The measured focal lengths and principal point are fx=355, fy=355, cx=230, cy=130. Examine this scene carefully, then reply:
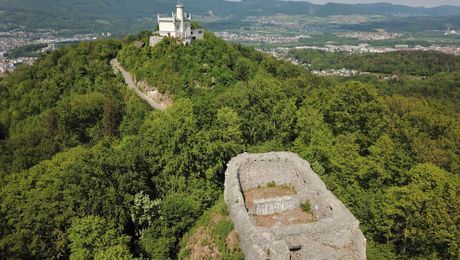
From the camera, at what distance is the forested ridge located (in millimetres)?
21250

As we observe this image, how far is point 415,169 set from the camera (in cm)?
2455

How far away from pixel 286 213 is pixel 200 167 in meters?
9.39

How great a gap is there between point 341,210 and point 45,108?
5113cm

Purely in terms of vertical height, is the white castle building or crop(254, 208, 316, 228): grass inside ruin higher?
the white castle building

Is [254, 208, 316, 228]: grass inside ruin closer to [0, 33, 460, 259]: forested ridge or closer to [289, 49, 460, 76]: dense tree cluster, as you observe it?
[0, 33, 460, 259]: forested ridge

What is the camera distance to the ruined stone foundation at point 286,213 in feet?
51.2

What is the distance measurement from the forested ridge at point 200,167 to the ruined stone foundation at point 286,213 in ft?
7.25

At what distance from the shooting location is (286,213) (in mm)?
20406

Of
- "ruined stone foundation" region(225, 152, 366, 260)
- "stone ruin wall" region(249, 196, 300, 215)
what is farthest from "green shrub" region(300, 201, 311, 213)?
"stone ruin wall" region(249, 196, 300, 215)

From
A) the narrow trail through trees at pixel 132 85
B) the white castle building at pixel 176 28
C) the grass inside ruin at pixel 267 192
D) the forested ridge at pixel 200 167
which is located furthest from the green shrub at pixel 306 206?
the white castle building at pixel 176 28

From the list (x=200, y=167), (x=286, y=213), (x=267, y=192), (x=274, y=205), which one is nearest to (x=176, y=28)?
(x=200, y=167)

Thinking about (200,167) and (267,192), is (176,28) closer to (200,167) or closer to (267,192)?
(200,167)

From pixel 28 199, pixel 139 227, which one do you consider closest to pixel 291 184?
pixel 139 227

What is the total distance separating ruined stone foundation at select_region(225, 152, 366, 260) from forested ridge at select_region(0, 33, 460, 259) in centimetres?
221
